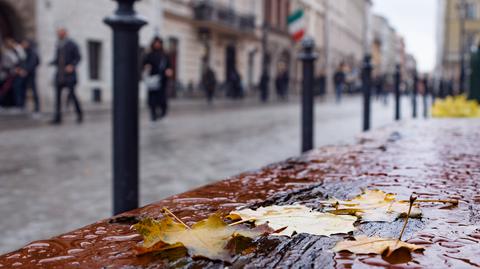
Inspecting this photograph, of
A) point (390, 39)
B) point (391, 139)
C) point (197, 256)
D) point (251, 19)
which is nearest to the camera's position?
point (197, 256)

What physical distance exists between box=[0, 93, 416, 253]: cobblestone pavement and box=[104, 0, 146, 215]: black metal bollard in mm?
1071

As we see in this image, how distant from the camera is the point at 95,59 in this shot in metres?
21.0

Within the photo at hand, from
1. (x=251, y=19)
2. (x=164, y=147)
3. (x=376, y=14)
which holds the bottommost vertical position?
(x=164, y=147)

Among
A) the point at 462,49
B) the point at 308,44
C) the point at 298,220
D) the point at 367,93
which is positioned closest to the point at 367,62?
the point at 367,93

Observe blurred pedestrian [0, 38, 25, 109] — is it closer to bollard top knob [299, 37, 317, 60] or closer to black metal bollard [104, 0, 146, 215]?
bollard top knob [299, 37, 317, 60]

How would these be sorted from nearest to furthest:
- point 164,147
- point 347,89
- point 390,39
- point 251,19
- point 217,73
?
point 164,147
point 217,73
point 251,19
point 347,89
point 390,39

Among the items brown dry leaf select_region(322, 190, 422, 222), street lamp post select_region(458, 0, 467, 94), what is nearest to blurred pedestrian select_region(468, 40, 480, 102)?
street lamp post select_region(458, 0, 467, 94)

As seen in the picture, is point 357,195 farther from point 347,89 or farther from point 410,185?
point 347,89

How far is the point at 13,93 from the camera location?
48.6 ft

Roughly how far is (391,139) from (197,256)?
2159mm

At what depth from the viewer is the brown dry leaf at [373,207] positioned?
1111 mm

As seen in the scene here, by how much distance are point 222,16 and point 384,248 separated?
94.5 ft

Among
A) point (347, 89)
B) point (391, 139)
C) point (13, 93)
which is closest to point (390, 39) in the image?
point (347, 89)

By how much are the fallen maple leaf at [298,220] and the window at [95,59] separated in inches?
803
